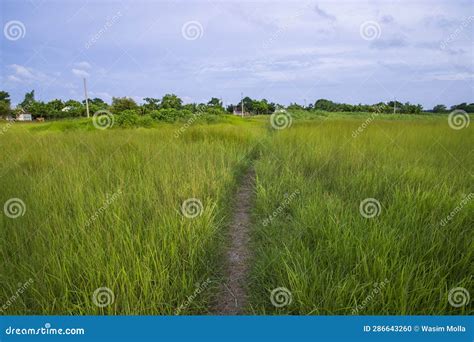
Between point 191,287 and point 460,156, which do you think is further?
point 460,156

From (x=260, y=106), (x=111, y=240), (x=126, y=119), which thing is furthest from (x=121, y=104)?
(x=260, y=106)

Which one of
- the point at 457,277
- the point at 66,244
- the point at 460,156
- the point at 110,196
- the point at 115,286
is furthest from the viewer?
the point at 460,156

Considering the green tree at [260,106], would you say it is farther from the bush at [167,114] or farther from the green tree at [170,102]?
the bush at [167,114]

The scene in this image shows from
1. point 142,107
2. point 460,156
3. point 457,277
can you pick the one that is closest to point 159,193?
point 457,277

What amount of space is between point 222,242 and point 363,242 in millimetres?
1174

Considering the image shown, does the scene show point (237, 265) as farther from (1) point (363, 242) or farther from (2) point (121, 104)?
(2) point (121, 104)

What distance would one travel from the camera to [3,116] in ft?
23.9

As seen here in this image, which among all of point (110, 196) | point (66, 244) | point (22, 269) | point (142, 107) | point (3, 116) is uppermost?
point (142, 107)

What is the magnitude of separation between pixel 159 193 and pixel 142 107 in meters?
15.3

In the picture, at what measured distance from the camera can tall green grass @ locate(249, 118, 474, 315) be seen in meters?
1.46

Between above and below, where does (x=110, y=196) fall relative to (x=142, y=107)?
below

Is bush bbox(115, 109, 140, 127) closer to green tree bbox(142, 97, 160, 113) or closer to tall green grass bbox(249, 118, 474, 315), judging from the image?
green tree bbox(142, 97, 160, 113)

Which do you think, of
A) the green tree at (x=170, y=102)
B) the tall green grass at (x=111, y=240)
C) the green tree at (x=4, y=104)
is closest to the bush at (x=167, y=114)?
the green tree at (x=170, y=102)

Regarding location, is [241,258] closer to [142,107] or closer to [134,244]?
[134,244]
